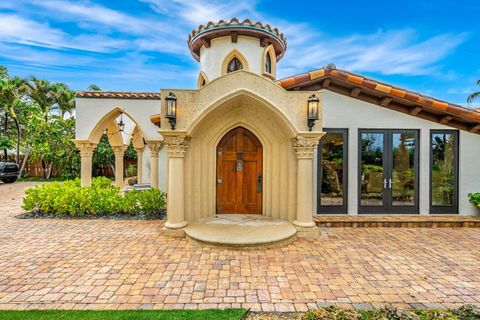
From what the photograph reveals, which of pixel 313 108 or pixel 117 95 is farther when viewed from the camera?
pixel 117 95

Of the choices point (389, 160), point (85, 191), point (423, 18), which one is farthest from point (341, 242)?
point (423, 18)

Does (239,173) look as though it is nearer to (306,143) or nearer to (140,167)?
(306,143)

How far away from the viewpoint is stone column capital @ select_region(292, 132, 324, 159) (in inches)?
251

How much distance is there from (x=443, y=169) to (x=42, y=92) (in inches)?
1111

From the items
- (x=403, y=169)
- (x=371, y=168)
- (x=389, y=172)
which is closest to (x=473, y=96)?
(x=403, y=169)

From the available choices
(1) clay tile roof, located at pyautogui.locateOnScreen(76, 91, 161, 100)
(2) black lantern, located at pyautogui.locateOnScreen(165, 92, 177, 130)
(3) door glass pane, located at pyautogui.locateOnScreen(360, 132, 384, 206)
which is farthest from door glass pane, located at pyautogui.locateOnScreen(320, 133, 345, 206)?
(1) clay tile roof, located at pyautogui.locateOnScreen(76, 91, 161, 100)

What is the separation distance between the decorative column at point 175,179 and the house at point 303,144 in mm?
25

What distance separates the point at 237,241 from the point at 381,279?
2.85 metres

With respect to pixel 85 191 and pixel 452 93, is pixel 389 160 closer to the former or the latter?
pixel 85 191

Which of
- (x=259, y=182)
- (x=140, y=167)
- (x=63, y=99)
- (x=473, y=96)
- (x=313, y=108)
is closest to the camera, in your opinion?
(x=313, y=108)

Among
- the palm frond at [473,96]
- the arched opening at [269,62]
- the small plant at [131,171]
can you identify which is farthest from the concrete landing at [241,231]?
the palm frond at [473,96]

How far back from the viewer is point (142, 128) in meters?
10.1

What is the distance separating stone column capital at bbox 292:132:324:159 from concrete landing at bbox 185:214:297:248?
1972 millimetres

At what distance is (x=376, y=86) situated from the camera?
23.6 feet
